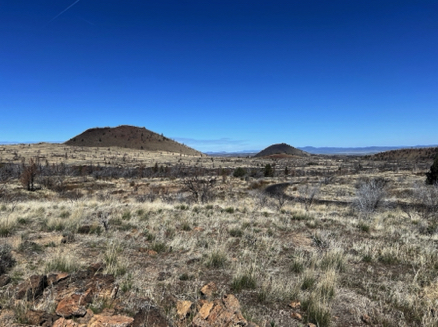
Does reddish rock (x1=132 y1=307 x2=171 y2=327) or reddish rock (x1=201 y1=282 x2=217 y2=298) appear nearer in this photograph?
reddish rock (x1=132 y1=307 x2=171 y2=327)

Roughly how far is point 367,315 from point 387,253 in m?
2.98

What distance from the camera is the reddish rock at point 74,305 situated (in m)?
3.07

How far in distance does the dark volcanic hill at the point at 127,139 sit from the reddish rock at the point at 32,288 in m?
87.2

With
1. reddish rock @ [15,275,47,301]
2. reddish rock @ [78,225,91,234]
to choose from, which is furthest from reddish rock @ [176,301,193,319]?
reddish rock @ [78,225,91,234]

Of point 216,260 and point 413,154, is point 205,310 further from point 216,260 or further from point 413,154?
point 413,154

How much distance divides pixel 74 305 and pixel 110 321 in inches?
25.4

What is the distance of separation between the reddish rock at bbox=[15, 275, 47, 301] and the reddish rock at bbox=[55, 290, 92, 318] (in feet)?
1.38

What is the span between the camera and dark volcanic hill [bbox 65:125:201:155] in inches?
3462

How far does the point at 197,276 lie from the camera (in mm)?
4512

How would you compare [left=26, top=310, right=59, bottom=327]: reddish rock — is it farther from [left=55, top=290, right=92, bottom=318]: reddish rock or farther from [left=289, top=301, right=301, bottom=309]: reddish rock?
[left=289, top=301, right=301, bottom=309]: reddish rock

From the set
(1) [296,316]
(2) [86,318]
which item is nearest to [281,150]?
(1) [296,316]

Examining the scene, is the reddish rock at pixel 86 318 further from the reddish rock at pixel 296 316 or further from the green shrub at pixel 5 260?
the reddish rock at pixel 296 316

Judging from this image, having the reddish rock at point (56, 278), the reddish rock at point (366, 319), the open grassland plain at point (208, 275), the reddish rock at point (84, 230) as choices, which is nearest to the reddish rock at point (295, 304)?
the open grassland plain at point (208, 275)

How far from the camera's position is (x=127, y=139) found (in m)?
91.9
